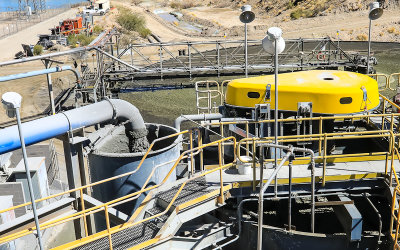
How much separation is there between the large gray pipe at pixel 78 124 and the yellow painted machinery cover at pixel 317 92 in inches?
106

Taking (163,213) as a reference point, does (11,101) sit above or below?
above

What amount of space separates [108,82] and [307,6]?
4129 cm

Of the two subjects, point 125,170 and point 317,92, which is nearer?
point 125,170

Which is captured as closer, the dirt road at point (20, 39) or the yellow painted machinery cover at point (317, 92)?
the yellow painted machinery cover at point (317, 92)

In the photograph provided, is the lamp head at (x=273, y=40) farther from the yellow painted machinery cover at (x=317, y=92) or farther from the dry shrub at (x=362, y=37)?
the dry shrub at (x=362, y=37)

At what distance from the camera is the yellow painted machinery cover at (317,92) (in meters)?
10.9

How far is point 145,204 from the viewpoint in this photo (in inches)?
368

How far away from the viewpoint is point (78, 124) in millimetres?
9547

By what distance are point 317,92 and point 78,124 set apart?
18.1 ft

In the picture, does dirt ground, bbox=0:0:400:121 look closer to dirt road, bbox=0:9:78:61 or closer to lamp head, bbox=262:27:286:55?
dirt road, bbox=0:9:78:61

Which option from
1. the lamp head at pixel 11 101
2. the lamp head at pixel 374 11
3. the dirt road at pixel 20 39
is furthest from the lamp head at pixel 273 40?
the dirt road at pixel 20 39

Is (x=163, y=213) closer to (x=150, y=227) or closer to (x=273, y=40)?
(x=150, y=227)

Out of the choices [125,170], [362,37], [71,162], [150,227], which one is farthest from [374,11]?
[362,37]

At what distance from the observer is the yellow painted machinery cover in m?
10.9
